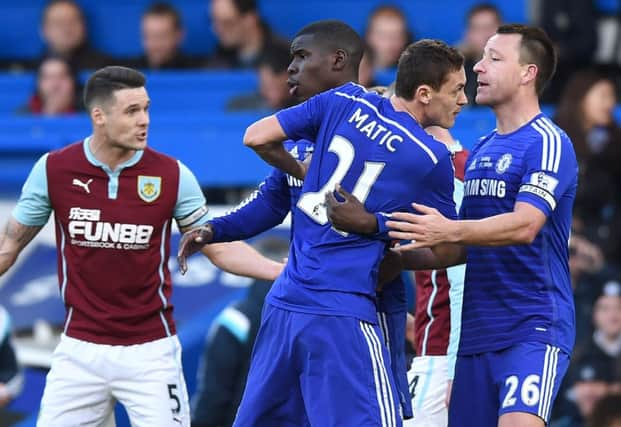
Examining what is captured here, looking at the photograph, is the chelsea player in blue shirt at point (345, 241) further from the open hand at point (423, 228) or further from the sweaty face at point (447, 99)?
the open hand at point (423, 228)

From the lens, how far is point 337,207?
592 cm

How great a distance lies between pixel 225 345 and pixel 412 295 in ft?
4.83

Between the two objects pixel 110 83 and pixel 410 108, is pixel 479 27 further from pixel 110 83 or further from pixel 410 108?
pixel 410 108

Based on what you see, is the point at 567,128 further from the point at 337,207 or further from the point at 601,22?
the point at 337,207

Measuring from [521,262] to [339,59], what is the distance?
117 cm

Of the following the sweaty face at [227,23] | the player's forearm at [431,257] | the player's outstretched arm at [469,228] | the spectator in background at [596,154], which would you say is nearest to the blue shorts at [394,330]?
the player's forearm at [431,257]

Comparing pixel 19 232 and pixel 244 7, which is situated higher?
pixel 244 7

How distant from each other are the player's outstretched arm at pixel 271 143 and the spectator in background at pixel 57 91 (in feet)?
20.3

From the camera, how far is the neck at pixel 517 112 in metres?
6.48

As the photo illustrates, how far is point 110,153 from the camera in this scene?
7.20 metres

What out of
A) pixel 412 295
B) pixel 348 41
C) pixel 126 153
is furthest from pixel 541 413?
pixel 412 295

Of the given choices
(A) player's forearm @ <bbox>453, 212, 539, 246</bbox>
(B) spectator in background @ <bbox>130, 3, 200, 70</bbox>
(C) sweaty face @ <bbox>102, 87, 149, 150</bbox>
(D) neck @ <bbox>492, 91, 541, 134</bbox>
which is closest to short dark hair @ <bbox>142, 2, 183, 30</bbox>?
(B) spectator in background @ <bbox>130, 3, 200, 70</bbox>

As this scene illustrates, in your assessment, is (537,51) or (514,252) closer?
(514,252)

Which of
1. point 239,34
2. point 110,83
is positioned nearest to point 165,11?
point 239,34
